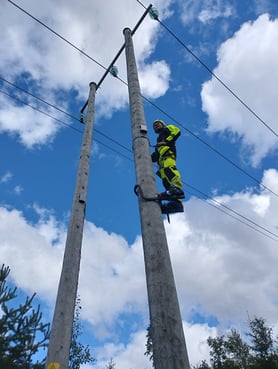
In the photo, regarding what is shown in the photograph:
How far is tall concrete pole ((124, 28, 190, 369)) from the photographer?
5.99ft

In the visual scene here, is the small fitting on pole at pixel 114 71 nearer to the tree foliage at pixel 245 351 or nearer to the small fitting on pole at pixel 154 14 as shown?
the small fitting on pole at pixel 154 14

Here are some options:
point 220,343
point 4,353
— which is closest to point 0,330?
point 4,353

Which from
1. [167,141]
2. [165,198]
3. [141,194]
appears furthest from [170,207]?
[167,141]

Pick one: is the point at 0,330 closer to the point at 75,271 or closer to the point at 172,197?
the point at 75,271

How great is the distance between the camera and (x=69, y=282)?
4066mm

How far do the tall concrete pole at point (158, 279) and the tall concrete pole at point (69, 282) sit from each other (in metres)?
1.89

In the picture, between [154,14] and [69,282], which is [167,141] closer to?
[69,282]

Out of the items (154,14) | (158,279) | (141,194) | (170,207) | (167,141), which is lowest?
(158,279)

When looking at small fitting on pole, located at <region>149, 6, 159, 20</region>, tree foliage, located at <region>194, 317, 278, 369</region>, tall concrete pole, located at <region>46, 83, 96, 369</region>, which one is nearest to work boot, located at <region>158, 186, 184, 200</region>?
tall concrete pole, located at <region>46, 83, 96, 369</region>

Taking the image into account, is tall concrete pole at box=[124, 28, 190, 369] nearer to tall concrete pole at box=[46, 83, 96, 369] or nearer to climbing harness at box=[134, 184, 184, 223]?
climbing harness at box=[134, 184, 184, 223]

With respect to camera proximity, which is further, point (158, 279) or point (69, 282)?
point (69, 282)

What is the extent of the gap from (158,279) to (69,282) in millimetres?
2243

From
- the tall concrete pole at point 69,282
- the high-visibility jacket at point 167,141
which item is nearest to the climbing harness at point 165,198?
the high-visibility jacket at point 167,141

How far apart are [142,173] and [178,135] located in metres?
1.32
